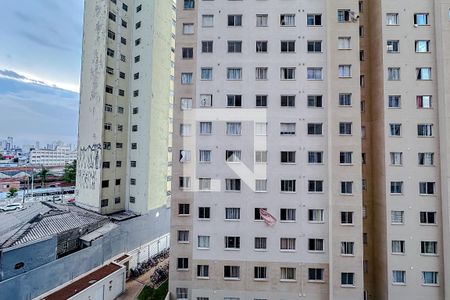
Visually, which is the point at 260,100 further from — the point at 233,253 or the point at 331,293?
the point at 331,293

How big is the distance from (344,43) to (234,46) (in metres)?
8.41

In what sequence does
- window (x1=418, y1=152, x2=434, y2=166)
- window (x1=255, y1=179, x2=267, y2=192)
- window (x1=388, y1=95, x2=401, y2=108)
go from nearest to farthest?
1. window (x1=418, y1=152, x2=434, y2=166)
2. window (x1=388, y1=95, x2=401, y2=108)
3. window (x1=255, y1=179, x2=267, y2=192)

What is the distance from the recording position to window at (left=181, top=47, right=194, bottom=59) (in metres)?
17.7

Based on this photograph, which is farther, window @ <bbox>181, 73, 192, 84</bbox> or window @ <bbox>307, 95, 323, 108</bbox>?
window @ <bbox>181, 73, 192, 84</bbox>

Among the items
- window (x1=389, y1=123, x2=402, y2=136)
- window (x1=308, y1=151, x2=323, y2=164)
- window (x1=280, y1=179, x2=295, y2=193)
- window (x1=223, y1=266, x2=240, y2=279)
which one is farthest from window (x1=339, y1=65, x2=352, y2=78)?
window (x1=223, y1=266, x2=240, y2=279)

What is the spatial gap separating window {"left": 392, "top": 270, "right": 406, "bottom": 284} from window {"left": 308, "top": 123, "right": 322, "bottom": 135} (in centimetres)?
1130

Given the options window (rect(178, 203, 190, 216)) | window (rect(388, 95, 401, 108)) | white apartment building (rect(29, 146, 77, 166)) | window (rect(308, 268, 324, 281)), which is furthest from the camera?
white apartment building (rect(29, 146, 77, 166))

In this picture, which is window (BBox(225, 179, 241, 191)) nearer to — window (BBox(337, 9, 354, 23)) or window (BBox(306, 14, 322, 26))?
window (BBox(306, 14, 322, 26))

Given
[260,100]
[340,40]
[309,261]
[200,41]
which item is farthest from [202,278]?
[340,40]

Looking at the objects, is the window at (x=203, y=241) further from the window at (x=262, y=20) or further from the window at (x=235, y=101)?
the window at (x=262, y=20)

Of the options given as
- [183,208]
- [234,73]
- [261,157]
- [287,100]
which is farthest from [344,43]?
[183,208]

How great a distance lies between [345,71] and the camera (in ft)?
54.4

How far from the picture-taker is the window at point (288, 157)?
55.0ft

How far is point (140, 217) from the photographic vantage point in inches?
1014
